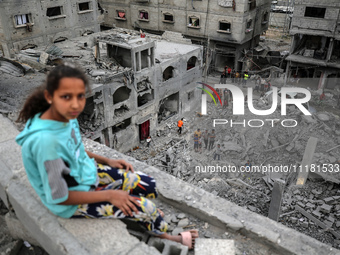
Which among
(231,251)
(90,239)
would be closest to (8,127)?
(90,239)

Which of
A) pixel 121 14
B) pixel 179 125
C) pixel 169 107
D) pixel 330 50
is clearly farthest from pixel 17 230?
pixel 121 14

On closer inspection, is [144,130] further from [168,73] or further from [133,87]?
[168,73]

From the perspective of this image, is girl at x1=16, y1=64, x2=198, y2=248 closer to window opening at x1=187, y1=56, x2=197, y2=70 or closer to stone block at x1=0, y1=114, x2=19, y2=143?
stone block at x1=0, y1=114, x2=19, y2=143

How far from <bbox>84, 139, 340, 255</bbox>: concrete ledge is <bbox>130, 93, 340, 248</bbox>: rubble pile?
7517 millimetres

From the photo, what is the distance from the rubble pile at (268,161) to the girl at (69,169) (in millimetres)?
8901

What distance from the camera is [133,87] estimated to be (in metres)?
18.1

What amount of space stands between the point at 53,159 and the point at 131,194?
→ 1.13 m

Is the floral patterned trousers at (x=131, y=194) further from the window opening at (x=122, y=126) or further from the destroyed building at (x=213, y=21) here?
the destroyed building at (x=213, y=21)

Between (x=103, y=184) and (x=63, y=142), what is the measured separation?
866 millimetres

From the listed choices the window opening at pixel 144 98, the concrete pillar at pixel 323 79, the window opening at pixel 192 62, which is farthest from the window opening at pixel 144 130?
the concrete pillar at pixel 323 79

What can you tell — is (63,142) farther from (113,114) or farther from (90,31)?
(90,31)

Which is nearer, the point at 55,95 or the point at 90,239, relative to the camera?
the point at 55,95

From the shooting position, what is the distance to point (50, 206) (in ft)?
9.75

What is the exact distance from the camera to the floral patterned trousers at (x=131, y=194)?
305 centimetres
